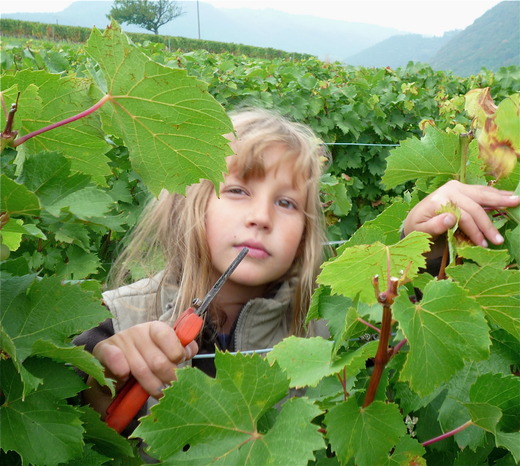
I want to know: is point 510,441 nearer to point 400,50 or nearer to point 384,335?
point 384,335

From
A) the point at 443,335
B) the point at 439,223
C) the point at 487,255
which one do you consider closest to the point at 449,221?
the point at 439,223

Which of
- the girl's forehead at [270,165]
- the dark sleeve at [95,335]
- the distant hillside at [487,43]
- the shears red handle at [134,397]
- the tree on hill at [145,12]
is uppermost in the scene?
the shears red handle at [134,397]

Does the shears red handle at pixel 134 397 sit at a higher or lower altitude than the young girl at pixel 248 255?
higher

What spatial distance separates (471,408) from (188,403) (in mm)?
376

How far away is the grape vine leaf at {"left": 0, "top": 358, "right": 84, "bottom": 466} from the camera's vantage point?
64 cm

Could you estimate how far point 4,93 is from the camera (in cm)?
69

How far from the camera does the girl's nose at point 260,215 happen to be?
67.7 inches

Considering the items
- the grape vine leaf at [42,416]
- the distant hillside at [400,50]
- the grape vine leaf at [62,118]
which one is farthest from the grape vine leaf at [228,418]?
the distant hillside at [400,50]

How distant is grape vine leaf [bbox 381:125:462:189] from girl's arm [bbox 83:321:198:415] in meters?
0.46

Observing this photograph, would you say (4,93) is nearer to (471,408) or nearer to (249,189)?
(471,408)

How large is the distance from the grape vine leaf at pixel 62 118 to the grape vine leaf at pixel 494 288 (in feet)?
1.61

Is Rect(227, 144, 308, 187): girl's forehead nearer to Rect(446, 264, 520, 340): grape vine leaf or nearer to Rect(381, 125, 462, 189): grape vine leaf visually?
Rect(381, 125, 462, 189): grape vine leaf

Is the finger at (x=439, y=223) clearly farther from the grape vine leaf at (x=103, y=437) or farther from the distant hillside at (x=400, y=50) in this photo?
the distant hillside at (x=400, y=50)

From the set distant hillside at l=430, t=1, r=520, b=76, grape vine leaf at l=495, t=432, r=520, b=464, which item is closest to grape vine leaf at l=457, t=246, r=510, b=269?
grape vine leaf at l=495, t=432, r=520, b=464
